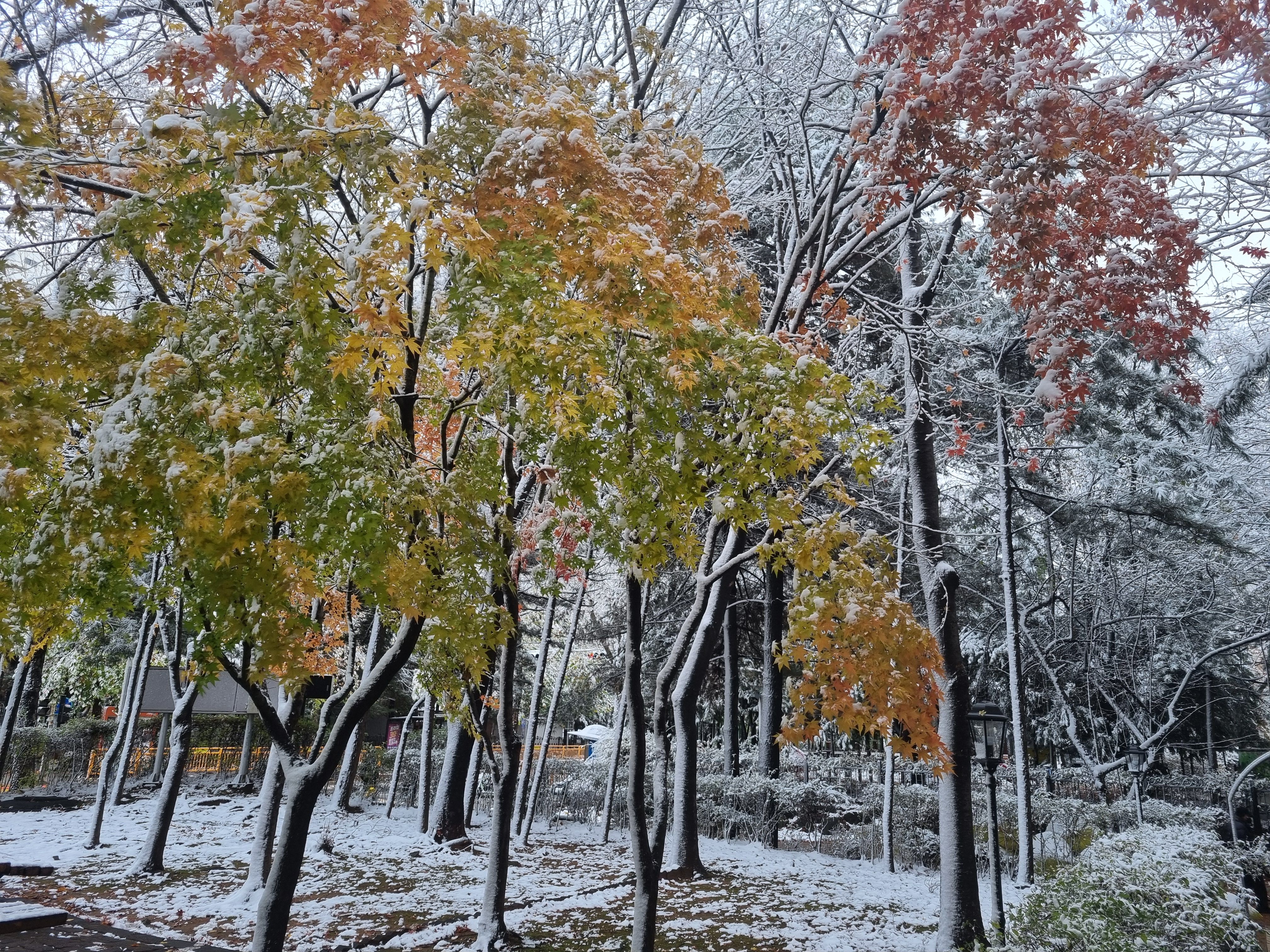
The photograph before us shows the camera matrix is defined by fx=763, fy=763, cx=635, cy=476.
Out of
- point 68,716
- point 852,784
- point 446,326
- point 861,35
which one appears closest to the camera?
point 446,326

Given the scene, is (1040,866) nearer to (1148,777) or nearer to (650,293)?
(1148,777)

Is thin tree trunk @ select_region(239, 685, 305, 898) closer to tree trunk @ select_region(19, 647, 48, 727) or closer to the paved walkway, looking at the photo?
the paved walkway

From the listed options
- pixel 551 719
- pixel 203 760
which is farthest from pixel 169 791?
pixel 203 760

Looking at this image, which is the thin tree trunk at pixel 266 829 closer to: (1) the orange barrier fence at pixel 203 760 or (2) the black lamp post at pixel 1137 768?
(1) the orange barrier fence at pixel 203 760

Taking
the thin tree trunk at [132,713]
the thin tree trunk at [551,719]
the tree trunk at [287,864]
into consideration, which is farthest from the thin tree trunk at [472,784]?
the tree trunk at [287,864]

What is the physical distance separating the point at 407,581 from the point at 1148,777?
2218 centimetres

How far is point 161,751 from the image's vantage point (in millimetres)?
20016

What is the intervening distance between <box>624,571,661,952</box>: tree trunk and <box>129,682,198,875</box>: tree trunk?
682 cm

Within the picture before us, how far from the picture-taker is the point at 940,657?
617cm

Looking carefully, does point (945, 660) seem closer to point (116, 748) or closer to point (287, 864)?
point (287, 864)

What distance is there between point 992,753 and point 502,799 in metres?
5.61

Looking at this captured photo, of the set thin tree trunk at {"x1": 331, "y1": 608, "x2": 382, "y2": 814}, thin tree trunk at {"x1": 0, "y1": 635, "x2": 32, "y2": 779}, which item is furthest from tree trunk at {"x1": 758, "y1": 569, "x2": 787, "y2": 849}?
thin tree trunk at {"x1": 0, "y1": 635, "x2": 32, "y2": 779}

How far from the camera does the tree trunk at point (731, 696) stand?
59.2 feet

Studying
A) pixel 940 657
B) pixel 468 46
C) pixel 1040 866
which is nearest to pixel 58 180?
pixel 468 46
